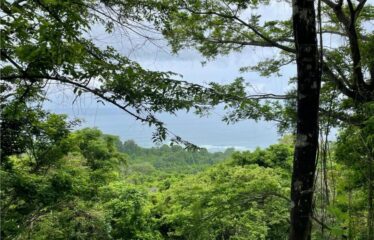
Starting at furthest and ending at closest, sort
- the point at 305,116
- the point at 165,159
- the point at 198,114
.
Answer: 1. the point at 165,159
2. the point at 198,114
3. the point at 305,116

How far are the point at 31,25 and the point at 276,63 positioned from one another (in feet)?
18.1

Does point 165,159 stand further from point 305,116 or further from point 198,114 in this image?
point 305,116

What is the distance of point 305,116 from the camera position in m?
1.54

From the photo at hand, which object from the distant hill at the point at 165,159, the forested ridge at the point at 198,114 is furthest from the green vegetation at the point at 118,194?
the distant hill at the point at 165,159

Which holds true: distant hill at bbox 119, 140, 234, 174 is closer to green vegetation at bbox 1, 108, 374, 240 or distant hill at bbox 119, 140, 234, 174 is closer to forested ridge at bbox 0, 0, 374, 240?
green vegetation at bbox 1, 108, 374, 240

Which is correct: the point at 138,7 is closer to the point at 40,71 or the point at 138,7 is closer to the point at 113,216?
the point at 40,71

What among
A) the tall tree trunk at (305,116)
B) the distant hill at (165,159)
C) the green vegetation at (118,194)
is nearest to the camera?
the tall tree trunk at (305,116)

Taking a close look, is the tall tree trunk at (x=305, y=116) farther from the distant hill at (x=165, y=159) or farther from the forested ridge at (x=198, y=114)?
the distant hill at (x=165, y=159)

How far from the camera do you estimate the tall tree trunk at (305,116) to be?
1.52 m

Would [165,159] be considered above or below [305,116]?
above

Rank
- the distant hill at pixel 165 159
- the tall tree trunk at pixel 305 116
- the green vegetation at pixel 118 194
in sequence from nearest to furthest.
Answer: the tall tree trunk at pixel 305 116 < the green vegetation at pixel 118 194 < the distant hill at pixel 165 159

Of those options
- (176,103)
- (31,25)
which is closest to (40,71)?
(31,25)

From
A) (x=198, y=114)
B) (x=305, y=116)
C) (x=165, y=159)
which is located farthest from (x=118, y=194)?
(x=165, y=159)

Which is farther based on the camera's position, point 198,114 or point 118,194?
point 118,194
